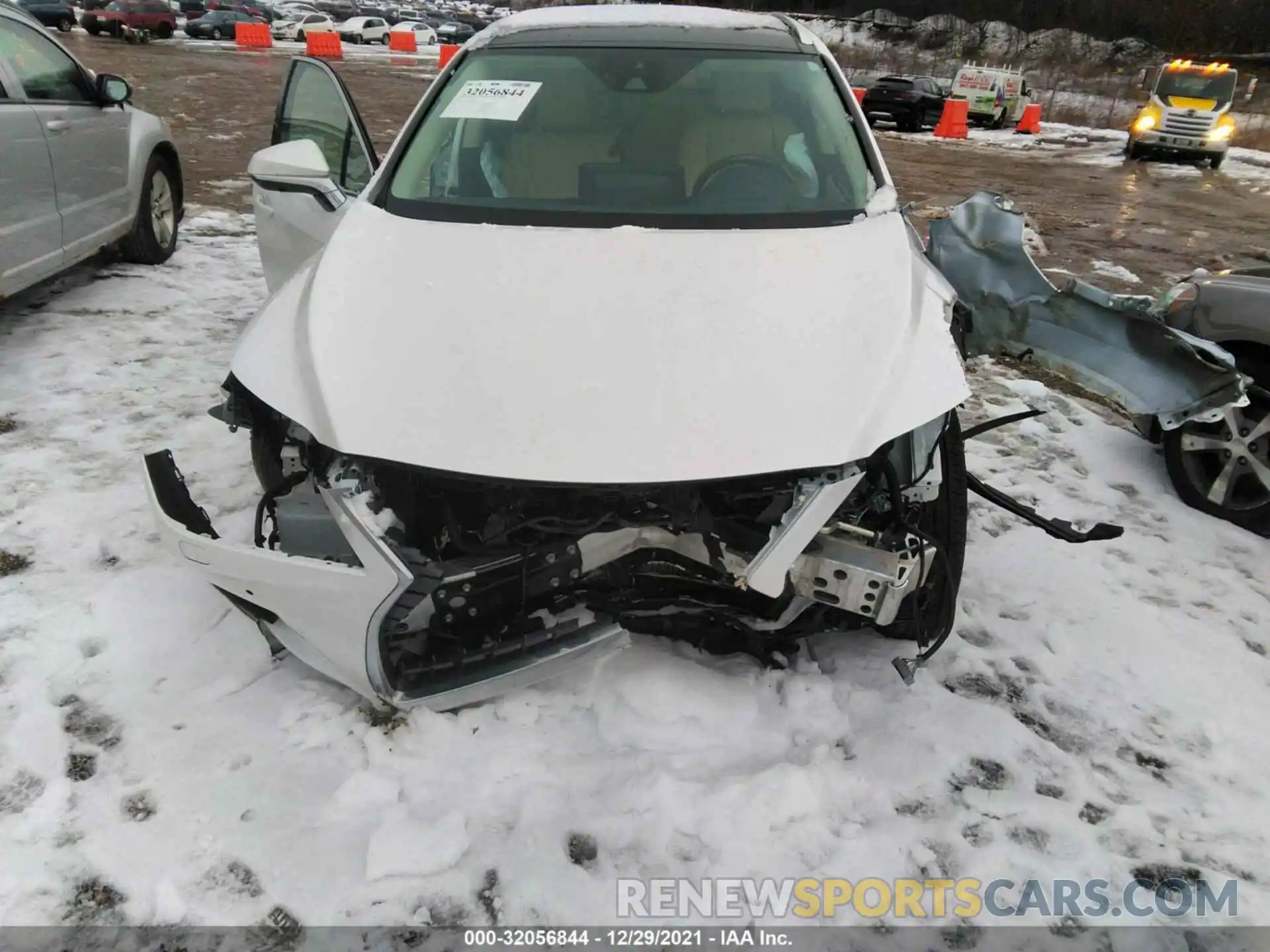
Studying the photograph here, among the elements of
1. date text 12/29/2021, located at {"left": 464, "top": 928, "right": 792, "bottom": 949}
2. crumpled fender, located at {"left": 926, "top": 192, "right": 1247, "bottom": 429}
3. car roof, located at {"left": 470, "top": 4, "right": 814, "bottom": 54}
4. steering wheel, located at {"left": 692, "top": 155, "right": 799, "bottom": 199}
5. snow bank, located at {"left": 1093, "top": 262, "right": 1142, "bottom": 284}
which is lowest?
date text 12/29/2021, located at {"left": 464, "top": 928, "right": 792, "bottom": 949}

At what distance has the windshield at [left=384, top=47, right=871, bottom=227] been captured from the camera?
272 centimetres

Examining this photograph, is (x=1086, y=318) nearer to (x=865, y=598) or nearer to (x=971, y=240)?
(x=971, y=240)

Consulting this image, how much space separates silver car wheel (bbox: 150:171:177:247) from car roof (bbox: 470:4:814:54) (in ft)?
12.4

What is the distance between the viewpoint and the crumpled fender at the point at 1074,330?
3.25 meters

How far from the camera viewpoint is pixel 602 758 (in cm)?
221

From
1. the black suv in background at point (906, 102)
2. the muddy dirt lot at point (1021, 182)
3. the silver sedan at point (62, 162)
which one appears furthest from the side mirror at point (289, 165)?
the black suv in background at point (906, 102)

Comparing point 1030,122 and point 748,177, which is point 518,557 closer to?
point 748,177

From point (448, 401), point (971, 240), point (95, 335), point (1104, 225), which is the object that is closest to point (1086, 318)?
point (971, 240)

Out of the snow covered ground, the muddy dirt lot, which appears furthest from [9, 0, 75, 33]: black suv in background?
the snow covered ground

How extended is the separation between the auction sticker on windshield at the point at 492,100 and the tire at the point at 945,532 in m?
1.90

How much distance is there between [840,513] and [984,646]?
3.12 ft

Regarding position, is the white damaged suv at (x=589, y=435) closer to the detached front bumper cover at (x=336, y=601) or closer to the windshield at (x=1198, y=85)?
the detached front bumper cover at (x=336, y=601)

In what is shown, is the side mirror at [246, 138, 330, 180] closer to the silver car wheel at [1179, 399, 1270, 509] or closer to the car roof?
the car roof

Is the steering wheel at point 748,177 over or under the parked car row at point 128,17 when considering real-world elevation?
under
